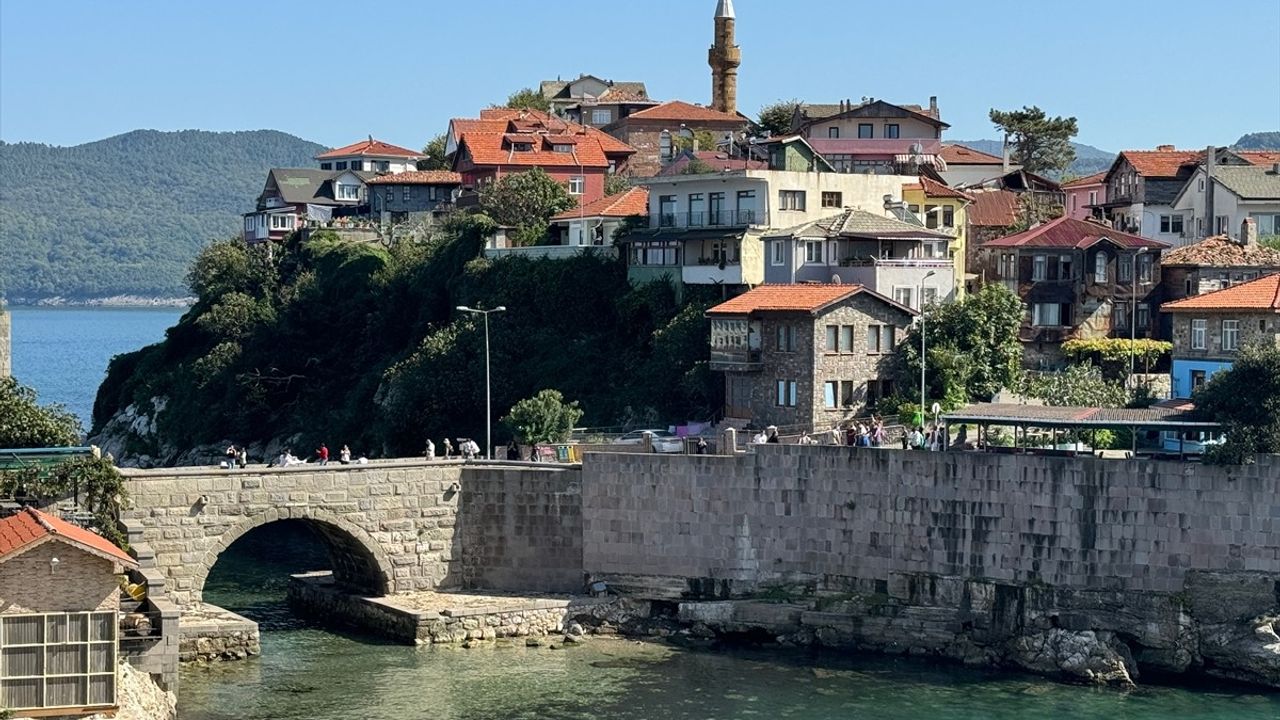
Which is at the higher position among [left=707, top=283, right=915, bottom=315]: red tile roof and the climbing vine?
[left=707, top=283, right=915, bottom=315]: red tile roof

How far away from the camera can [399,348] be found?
94.2m

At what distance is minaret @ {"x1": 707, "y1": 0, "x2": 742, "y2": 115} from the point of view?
126 m

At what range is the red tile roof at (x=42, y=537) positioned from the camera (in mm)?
43938

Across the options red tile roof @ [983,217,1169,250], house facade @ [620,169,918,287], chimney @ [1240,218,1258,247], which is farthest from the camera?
house facade @ [620,169,918,287]

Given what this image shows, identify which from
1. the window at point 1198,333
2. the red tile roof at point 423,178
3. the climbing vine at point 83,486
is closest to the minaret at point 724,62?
the red tile roof at point 423,178

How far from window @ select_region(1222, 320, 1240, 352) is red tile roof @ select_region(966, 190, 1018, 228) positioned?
82.3 ft

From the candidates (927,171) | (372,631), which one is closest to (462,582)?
(372,631)

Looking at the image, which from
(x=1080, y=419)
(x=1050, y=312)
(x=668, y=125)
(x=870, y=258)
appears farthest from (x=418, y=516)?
(x=668, y=125)

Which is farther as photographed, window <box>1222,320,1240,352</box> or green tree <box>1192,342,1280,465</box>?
window <box>1222,320,1240,352</box>

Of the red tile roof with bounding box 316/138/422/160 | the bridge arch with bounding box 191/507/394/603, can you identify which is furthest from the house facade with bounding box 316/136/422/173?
the bridge arch with bounding box 191/507/394/603

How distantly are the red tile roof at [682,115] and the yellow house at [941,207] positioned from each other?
35.7 metres

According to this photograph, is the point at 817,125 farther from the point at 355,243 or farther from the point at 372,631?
the point at 372,631

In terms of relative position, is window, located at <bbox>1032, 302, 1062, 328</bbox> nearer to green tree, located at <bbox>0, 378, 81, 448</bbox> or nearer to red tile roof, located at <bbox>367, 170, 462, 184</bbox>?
green tree, located at <bbox>0, 378, 81, 448</bbox>

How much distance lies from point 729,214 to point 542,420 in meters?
14.3
